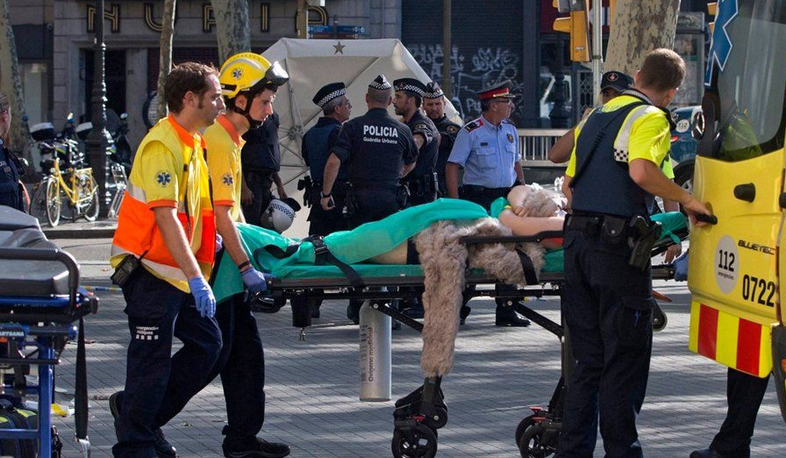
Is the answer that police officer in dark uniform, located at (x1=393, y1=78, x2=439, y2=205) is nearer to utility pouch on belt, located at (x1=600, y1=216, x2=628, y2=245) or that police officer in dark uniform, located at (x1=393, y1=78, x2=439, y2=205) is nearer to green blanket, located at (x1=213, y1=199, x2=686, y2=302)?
green blanket, located at (x1=213, y1=199, x2=686, y2=302)

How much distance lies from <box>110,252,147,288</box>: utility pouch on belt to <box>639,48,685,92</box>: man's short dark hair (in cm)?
229

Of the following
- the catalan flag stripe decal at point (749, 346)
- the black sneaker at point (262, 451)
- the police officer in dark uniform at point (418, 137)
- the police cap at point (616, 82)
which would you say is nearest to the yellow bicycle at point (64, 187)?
the police officer in dark uniform at point (418, 137)

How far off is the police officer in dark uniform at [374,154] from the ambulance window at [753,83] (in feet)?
14.2

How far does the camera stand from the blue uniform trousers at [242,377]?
6551 millimetres

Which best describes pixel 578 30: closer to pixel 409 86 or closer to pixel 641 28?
pixel 641 28

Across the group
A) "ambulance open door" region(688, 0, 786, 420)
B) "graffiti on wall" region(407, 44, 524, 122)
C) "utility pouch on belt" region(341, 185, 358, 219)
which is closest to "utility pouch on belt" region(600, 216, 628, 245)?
"ambulance open door" region(688, 0, 786, 420)

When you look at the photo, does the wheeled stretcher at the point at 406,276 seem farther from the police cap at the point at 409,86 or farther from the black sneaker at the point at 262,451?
the police cap at the point at 409,86

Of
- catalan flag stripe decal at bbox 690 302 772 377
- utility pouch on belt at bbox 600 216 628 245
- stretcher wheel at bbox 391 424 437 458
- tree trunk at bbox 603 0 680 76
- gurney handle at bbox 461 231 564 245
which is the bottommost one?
stretcher wheel at bbox 391 424 437 458

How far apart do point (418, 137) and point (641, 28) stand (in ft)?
9.99

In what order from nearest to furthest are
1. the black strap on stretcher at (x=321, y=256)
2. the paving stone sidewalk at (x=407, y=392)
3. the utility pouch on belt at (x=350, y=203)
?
the black strap on stretcher at (x=321, y=256)
the paving stone sidewalk at (x=407, y=392)
the utility pouch on belt at (x=350, y=203)

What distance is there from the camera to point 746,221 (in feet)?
18.2

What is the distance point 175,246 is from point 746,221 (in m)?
2.34

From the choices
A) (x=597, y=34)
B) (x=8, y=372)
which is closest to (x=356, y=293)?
(x=8, y=372)

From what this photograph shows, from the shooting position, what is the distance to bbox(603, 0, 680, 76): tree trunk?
12836 millimetres
